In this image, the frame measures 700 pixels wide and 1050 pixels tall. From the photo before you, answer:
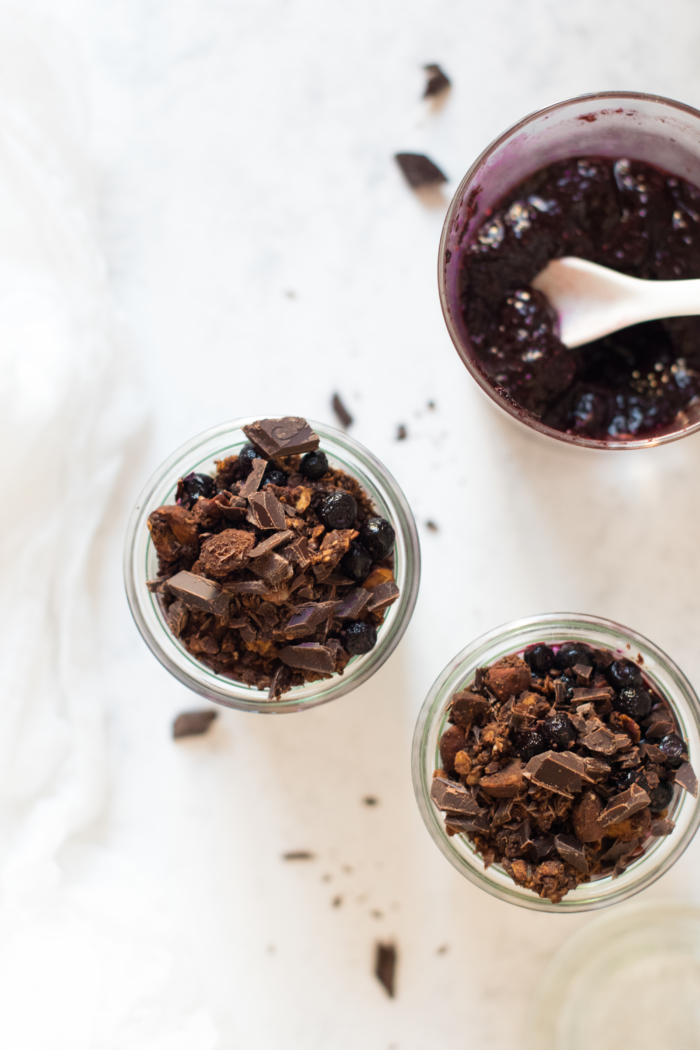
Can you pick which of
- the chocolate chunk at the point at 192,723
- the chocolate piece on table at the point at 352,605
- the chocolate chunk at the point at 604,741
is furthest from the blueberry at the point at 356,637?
the chocolate chunk at the point at 192,723

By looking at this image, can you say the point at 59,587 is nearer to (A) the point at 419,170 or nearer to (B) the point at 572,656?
(B) the point at 572,656

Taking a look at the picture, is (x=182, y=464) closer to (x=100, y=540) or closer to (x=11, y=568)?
(x=100, y=540)

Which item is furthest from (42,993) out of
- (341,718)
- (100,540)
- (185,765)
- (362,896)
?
(100,540)

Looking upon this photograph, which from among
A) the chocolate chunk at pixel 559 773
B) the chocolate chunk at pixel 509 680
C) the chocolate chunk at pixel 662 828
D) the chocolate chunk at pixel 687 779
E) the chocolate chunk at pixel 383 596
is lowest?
the chocolate chunk at pixel 662 828

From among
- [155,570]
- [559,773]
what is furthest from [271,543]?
[559,773]

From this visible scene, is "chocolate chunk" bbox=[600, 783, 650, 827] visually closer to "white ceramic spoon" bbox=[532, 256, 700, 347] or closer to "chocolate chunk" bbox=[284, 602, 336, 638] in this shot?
"chocolate chunk" bbox=[284, 602, 336, 638]

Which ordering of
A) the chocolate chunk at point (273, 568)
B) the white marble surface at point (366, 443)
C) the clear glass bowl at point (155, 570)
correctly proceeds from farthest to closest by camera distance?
the white marble surface at point (366, 443), the clear glass bowl at point (155, 570), the chocolate chunk at point (273, 568)

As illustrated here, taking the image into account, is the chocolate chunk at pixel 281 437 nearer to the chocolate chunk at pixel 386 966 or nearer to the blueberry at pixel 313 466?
the blueberry at pixel 313 466
